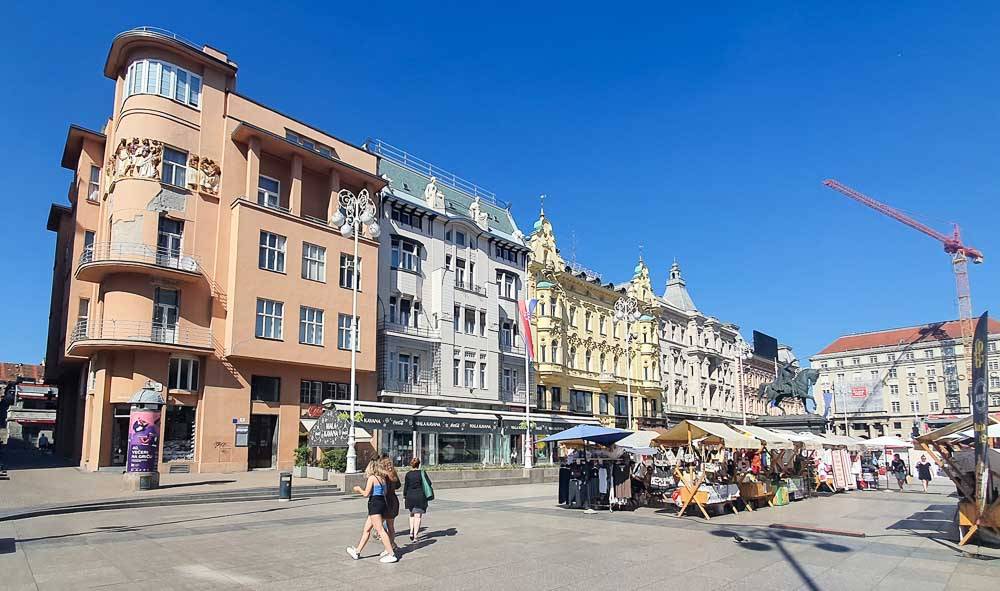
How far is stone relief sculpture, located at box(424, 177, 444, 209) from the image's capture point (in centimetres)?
4366

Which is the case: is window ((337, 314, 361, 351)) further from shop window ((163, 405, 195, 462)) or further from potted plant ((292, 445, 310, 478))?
potted plant ((292, 445, 310, 478))

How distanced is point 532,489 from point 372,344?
41.6ft

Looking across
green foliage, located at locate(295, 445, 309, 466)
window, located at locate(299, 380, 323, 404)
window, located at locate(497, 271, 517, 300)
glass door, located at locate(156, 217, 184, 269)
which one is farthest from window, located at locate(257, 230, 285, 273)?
window, located at locate(497, 271, 517, 300)

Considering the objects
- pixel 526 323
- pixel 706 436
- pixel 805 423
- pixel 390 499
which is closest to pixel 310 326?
pixel 526 323

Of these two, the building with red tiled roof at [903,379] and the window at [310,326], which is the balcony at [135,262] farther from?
the building with red tiled roof at [903,379]

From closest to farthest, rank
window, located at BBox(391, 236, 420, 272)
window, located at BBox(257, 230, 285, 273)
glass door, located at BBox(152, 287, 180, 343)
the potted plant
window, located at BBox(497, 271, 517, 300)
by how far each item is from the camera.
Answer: the potted plant, glass door, located at BBox(152, 287, 180, 343), window, located at BBox(257, 230, 285, 273), window, located at BBox(391, 236, 420, 272), window, located at BBox(497, 271, 517, 300)

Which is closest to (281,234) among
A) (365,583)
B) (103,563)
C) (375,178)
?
(375,178)

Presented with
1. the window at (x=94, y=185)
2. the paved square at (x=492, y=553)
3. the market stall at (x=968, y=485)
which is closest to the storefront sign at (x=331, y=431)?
the paved square at (x=492, y=553)

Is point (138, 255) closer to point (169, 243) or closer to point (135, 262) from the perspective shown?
point (135, 262)

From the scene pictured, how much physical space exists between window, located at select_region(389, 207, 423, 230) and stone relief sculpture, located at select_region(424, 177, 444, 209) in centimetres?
176

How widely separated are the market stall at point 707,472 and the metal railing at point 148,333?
2092 centimetres

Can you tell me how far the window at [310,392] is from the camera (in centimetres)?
3422

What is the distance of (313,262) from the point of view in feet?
115

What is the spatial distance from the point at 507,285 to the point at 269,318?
19.9 m
